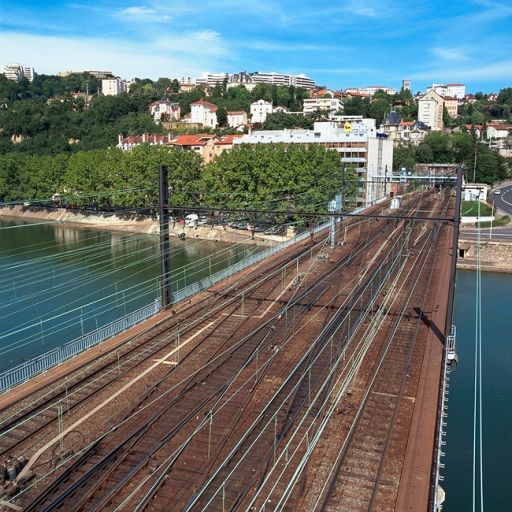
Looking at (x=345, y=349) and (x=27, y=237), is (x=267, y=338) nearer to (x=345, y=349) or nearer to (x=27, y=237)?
(x=345, y=349)

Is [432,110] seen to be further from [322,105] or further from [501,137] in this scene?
[322,105]

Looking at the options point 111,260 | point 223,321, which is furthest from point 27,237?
point 223,321

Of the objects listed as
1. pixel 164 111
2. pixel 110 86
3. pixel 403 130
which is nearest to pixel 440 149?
pixel 403 130

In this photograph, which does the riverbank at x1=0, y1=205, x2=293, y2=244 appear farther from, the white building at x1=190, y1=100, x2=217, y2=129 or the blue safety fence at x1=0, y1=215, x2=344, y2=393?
the white building at x1=190, y1=100, x2=217, y2=129

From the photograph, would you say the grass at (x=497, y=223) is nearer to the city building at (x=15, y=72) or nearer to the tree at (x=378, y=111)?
the tree at (x=378, y=111)

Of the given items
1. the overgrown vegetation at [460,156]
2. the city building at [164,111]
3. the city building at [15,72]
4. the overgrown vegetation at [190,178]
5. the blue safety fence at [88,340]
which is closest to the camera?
the blue safety fence at [88,340]

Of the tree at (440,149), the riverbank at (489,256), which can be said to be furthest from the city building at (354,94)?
the riverbank at (489,256)

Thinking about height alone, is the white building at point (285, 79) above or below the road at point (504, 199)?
above
